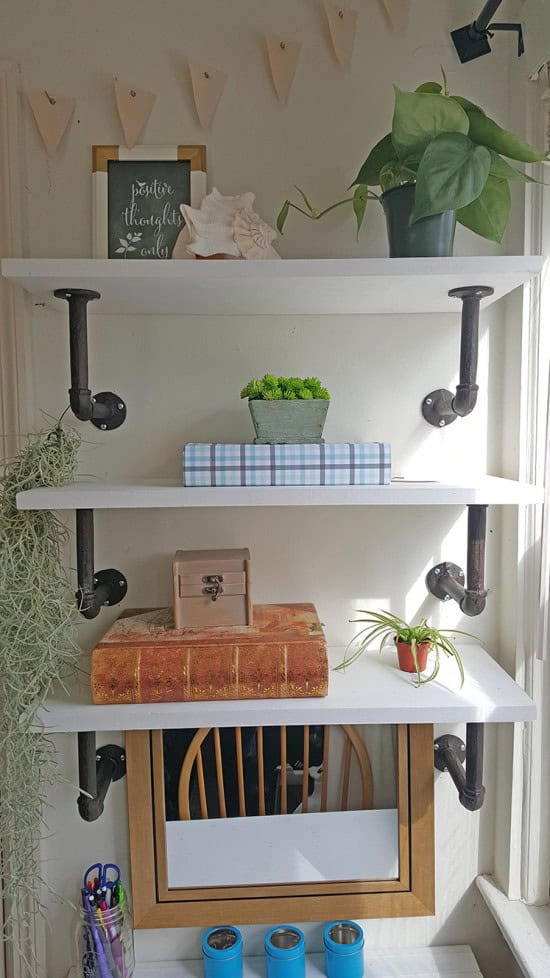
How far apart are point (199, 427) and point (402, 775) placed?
655mm

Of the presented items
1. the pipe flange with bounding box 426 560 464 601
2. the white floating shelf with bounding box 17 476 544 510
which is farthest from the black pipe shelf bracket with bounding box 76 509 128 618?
the pipe flange with bounding box 426 560 464 601

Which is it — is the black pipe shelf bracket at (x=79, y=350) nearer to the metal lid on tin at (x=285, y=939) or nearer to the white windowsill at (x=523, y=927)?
the metal lid on tin at (x=285, y=939)

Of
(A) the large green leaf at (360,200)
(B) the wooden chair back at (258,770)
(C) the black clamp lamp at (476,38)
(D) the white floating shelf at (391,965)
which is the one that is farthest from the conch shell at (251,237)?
(D) the white floating shelf at (391,965)

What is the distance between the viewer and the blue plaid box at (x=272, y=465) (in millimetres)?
1011

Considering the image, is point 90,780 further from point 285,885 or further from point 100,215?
point 100,215

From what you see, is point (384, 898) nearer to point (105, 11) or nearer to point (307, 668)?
point (307, 668)

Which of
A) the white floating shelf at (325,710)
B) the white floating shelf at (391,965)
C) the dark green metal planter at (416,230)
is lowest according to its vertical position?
the white floating shelf at (391,965)

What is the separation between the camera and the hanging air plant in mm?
1017

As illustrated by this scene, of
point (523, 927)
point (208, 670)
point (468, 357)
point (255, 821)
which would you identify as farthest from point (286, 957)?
point (468, 357)

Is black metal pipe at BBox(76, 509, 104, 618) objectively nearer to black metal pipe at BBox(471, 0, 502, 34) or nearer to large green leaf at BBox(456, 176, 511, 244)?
large green leaf at BBox(456, 176, 511, 244)

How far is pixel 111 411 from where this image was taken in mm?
1188

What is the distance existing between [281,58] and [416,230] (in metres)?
0.40

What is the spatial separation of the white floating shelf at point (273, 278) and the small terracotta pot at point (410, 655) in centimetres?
52

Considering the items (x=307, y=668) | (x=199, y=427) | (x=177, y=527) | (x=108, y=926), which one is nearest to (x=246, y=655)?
(x=307, y=668)
